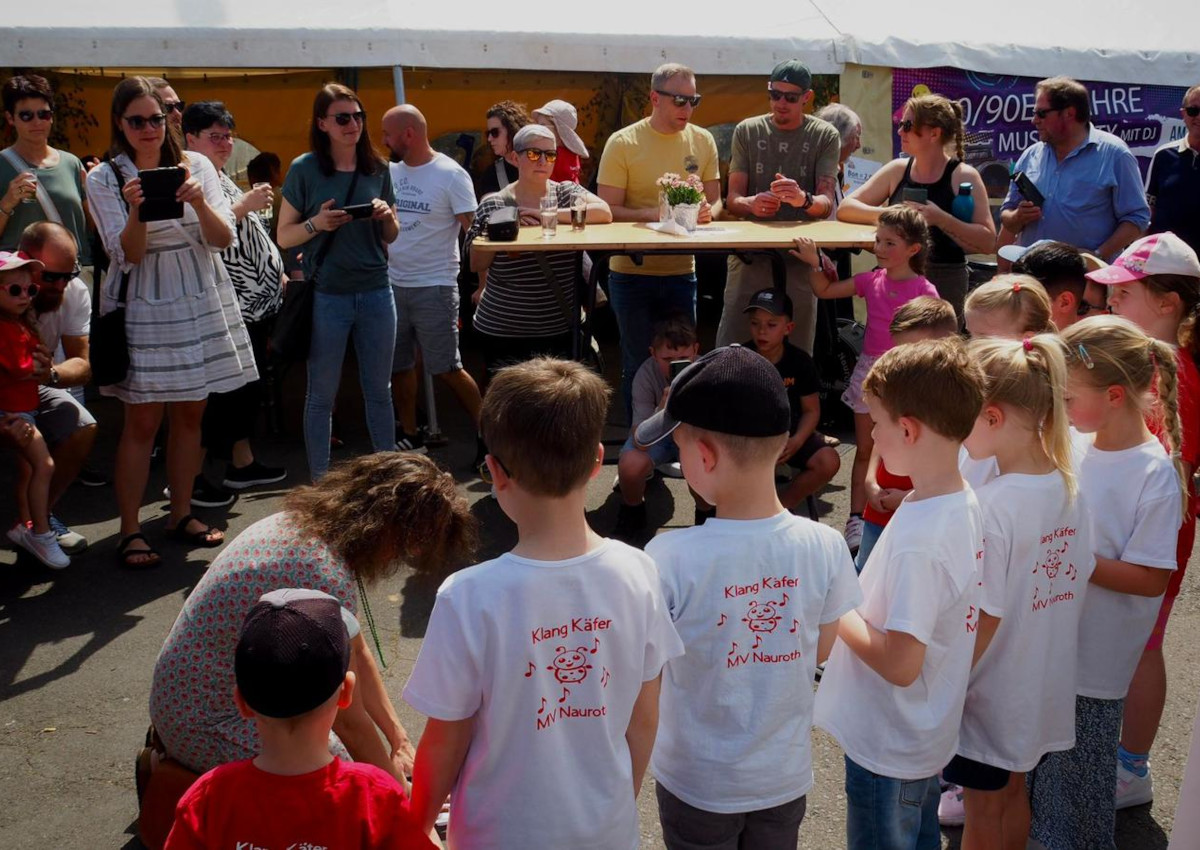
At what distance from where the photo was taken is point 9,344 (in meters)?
4.84

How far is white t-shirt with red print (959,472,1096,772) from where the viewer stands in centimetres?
261

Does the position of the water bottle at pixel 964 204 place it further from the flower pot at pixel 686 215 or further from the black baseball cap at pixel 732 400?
the black baseball cap at pixel 732 400

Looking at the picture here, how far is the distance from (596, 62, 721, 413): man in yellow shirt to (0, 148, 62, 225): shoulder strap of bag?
9.98 ft

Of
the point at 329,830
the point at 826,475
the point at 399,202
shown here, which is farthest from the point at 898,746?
the point at 399,202

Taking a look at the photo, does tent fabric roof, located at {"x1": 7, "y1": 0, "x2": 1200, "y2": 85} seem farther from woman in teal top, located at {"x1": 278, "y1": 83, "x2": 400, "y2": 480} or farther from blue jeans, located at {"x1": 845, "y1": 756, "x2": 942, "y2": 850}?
blue jeans, located at {"x1": 845, "y1": 756, "x2": 942, "y2": 850}

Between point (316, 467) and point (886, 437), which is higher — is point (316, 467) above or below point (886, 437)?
below

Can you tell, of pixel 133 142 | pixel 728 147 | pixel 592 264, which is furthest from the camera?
pixel 728 147

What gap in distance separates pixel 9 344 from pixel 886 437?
154 inches

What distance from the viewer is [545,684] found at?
2070 mm

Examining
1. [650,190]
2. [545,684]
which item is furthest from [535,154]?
[545,684]

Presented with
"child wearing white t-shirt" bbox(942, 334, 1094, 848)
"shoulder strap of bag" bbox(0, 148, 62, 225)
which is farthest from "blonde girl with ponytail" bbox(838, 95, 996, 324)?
"shoulder strap of bag" bbox(0, 148, 62, 225)

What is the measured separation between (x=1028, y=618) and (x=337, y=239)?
3.73 meters

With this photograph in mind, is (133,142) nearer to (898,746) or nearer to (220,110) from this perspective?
(220,110)

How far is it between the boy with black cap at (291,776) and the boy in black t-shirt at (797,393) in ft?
10.8
